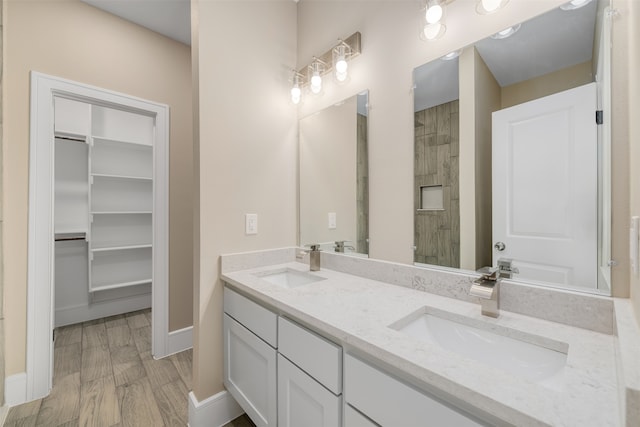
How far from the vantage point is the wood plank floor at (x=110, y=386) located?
1565mm

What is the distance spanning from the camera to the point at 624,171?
777 millimetres

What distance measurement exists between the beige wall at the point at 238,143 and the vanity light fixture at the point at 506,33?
124 cm

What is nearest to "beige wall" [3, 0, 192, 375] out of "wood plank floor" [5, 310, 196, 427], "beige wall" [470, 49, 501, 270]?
"wood plank floor" [5, 310, 196, 427]

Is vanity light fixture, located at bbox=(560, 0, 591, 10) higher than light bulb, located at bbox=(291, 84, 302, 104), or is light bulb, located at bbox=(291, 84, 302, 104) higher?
light bulb, located at bbox=(291, 84, 302, 104)

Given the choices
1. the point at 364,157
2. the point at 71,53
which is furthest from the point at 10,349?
the point at 364,157

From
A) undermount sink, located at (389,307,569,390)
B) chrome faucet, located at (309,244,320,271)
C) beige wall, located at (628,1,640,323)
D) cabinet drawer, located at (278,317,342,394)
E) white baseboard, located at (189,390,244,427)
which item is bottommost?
white baseboard, located at (189,390,244,427)

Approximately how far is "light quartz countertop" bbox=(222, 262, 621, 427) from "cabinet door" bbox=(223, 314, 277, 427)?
233 mm

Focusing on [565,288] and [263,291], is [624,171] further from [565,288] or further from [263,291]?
[263,291]

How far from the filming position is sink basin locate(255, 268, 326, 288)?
159 cm

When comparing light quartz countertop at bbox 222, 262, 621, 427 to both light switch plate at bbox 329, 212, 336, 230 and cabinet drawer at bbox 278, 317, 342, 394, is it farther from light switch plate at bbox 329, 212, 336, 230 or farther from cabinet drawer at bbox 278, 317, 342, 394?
light switch plate at bbox 329, 212, 336, 230

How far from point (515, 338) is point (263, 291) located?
92 centimetres

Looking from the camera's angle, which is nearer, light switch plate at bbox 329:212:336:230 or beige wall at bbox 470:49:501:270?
beige wall at bbox 470:49:501:270

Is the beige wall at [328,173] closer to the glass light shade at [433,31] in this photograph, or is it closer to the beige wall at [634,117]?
the glass light shade at [433,31]

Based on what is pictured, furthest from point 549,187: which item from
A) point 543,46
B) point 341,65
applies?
point 341,65
